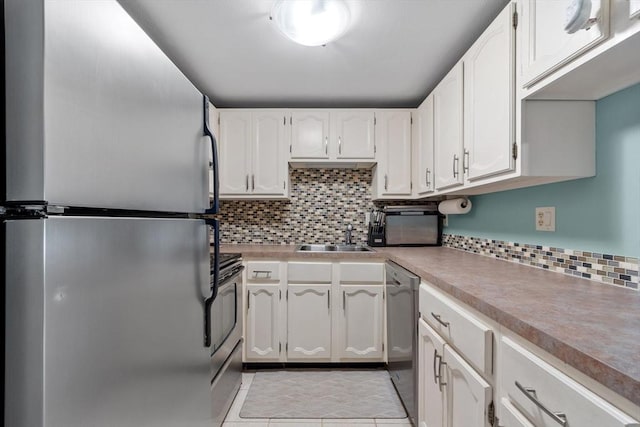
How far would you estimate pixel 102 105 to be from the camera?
63cm

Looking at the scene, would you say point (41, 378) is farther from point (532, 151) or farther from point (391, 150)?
point (391, 150)

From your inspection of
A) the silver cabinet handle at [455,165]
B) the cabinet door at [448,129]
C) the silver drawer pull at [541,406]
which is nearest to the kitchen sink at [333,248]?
the cabinet door at [448,129]

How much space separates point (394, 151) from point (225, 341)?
1.89 meters

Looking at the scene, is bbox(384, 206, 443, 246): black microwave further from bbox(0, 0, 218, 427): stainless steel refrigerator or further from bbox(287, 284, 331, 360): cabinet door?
bbox(0, 0, 218, 427): stainless steel refrigerator

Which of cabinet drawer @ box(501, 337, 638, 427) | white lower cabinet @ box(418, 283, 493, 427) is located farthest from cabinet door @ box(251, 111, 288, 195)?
cabinet drawer @ box(501, 337, 638, 427)

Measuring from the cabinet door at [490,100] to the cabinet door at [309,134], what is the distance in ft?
4.02

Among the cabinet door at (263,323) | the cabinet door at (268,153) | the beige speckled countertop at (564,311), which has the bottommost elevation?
the cabinet door at (263,323)

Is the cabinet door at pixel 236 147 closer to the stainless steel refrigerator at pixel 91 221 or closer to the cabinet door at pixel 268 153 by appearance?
the cabinet door at pixel 268 153

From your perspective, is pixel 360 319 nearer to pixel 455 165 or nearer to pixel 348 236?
pixel 348 236

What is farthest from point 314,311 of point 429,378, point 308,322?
point 429,378

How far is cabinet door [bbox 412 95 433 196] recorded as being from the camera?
7.80 feet

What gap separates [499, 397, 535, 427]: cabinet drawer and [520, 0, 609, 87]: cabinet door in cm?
100

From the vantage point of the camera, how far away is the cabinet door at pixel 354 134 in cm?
277

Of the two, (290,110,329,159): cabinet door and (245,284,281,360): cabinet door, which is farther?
(290,110,329,159): cabinet door
